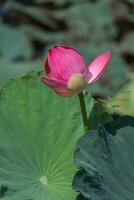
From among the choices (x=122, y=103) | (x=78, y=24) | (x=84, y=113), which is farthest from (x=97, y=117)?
(x=78, y=24)

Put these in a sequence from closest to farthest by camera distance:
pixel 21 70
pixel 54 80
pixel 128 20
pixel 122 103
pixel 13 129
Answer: pixel 54 80 → pixel 13 129 → pixel 122 103 → pixel 21 70 → pixel 128 20

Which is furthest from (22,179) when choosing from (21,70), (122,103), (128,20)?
(128,20)

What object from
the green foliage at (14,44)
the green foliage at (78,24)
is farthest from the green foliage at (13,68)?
the green foliage at (78,24)

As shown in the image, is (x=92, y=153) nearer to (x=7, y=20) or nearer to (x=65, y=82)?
(x=65, y=82)

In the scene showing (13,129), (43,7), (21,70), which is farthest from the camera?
(43,7)

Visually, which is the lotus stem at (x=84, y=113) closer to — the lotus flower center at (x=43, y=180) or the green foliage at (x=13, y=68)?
the lotus flower center at (x=43, y=180)

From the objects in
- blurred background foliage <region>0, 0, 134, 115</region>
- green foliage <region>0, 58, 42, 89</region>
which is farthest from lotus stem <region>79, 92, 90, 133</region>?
blurred background foliage <region>0, 0, 134, 115</region>
